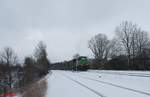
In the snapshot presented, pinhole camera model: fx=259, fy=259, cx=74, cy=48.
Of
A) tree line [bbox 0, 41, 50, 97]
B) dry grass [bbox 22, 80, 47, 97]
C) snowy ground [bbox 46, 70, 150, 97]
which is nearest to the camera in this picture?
snowy ground [bbox 46, 70, 150, 97]

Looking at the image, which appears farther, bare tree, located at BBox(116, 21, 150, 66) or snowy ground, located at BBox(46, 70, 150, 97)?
bare tree, located at BBox(116, 21, 150, 66)

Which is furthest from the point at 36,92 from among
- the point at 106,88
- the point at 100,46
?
the point at 100,46

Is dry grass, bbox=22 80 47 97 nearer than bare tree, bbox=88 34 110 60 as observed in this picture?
Yes

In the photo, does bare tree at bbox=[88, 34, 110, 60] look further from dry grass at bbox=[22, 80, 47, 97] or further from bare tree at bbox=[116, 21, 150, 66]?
dry grass at bbox=[22, 80, 47, 97]

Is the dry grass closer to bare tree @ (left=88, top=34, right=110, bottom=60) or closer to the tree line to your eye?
the tree line

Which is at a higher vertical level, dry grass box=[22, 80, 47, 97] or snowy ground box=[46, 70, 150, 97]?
snowy ground box=[46, 70, 150, 97]

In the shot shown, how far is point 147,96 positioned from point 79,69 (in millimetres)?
56370

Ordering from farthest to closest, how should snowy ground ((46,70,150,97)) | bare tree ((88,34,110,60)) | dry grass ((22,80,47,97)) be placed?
bare tree ((88,34,110,60)), dry grass ((22,80,47,97)), snowy ground ((46,70,150,97))

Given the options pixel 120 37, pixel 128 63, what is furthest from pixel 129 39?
pixel 128 63

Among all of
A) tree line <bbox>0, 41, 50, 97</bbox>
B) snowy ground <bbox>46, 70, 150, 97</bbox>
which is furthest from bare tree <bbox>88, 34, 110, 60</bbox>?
snowy ground <bbox>46, 70, 150, 97</bbox>

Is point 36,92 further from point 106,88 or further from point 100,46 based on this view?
point 100,46

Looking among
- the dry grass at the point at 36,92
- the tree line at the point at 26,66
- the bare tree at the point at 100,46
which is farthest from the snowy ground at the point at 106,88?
the bare tree at the point at 100,46

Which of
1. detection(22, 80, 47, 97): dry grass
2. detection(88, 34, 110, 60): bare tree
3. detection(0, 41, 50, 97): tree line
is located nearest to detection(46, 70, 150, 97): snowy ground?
detection(22, 80, 47, 97): dry grass

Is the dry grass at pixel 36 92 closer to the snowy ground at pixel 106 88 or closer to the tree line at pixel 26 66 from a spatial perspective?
the snowy ground at pixel 106 88
